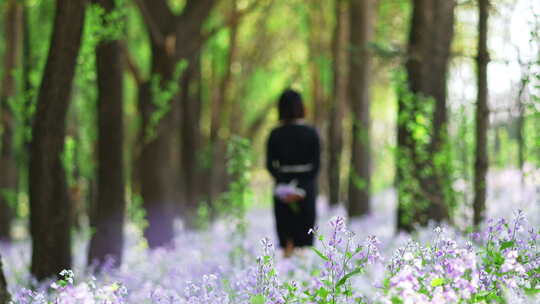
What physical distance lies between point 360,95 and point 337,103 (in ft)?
5.02

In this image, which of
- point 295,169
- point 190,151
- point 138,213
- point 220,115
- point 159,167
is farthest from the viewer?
point 220,115

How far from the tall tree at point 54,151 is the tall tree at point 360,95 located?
883cm

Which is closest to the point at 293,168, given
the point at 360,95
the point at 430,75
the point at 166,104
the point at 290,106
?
the point at 290,106

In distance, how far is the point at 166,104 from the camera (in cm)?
1213

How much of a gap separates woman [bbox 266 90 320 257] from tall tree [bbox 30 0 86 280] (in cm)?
317

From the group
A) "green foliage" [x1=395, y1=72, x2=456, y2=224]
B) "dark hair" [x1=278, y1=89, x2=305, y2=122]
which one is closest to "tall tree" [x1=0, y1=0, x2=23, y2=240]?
"dark hair" [x1=278, y1=89, x2=305, y2=122]

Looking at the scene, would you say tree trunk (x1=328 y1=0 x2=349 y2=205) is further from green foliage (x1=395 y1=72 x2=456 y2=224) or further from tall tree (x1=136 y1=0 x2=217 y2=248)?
green foliage (x1=395 y1=72 x2=456 y2=224)

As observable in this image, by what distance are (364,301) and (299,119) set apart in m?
5.88

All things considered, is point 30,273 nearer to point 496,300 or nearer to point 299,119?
point 299,119

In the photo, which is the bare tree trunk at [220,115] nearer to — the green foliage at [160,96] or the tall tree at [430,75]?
the green foliage at [160,96]

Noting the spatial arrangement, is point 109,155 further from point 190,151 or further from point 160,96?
point 190,151

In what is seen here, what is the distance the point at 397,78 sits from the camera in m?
10.0

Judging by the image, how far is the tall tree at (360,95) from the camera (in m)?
16.6

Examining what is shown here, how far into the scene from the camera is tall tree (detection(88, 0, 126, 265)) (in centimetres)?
1027
